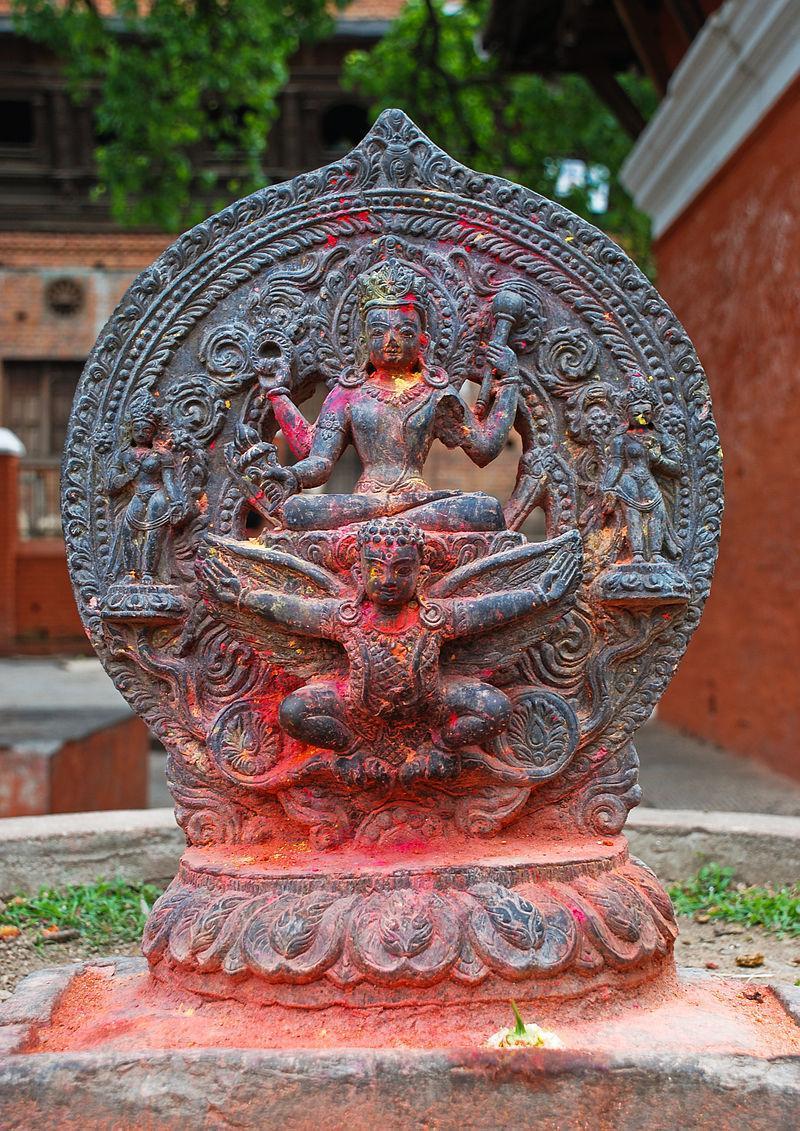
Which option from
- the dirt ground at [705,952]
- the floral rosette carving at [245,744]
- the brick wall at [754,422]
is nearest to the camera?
the floral rosette carving at [245,744]

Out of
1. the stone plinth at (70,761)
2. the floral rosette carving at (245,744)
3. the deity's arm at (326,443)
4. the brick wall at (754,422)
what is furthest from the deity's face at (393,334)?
the brick wall at (754,422)

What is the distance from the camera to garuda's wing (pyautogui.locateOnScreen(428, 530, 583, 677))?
2850 millimetres

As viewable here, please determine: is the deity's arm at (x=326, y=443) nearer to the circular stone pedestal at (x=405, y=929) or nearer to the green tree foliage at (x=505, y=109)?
the circular stone pedestal at (x=405, y=929)

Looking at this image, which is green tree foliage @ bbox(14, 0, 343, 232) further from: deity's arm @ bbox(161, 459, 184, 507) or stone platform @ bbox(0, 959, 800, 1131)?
stone platform @ bbox(0, 959, 800, 1131)

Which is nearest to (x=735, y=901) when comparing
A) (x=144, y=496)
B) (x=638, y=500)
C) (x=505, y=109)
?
(x=638, y=500)

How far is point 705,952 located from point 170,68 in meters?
9.37

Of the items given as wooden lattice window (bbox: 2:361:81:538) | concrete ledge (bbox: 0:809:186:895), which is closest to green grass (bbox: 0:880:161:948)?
concrete ledge (bbox: 0:809:186:895)

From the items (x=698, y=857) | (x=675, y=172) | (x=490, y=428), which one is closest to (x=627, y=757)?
(x=490, y=428)

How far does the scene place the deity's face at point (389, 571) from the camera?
2.67 m

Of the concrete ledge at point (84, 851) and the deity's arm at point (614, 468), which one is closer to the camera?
the deity's arm at point (614, 468)

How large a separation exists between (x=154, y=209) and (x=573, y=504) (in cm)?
931

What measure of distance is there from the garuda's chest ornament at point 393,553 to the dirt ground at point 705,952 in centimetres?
79

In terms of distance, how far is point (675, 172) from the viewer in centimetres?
860

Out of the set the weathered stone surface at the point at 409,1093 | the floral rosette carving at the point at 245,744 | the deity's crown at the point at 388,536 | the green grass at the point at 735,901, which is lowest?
the green grass at the point at 735,901
